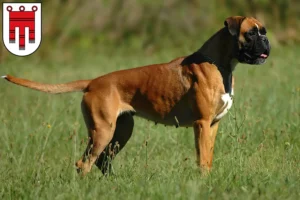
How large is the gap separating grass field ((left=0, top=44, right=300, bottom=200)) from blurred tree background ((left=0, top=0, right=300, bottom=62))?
734 cm

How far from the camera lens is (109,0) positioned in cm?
2117

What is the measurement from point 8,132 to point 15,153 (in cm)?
50

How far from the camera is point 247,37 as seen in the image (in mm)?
6867

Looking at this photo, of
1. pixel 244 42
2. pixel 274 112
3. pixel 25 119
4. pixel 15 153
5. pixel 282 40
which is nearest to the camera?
pixel 244 42

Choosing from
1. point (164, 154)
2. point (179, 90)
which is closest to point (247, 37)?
point (179, 90)

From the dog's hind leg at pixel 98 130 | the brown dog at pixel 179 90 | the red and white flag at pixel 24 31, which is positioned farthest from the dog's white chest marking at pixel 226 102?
the red and white flag at pixel 24 31

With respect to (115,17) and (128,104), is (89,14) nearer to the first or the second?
(115,17)

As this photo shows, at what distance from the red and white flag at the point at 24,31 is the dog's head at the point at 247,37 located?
10.2ft

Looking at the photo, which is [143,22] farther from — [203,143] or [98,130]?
[203,143]

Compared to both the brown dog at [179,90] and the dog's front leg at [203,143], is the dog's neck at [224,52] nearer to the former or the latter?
the brown dog at [179,90]

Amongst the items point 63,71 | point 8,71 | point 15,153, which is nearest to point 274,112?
point 15,153

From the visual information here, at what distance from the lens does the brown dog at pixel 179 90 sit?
6809 millimetres

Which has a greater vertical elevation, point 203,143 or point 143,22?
point 143,22

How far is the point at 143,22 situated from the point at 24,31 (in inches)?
459
